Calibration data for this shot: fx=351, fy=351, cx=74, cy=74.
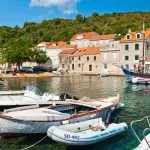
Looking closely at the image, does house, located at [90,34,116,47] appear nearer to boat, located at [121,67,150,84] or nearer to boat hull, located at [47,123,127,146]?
boat, located at [121,67,150,84]

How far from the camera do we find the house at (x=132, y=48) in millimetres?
80594

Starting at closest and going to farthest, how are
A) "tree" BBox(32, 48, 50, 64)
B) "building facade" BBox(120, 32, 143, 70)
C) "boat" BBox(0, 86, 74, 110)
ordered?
"boat" BBox(0, 86, 74, 110), "building facade" BBox(120, 32, 143, 70), "tree" BBox(32, 48, 50, 64)

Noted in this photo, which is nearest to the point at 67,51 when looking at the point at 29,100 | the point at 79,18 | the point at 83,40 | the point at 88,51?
the point at 88,51

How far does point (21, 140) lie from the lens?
64.0 ft

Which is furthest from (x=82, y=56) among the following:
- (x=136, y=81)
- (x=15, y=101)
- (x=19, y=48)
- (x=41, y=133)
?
(x=41, y=133)

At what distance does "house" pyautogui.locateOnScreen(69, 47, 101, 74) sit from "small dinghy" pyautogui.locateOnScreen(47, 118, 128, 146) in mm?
72288

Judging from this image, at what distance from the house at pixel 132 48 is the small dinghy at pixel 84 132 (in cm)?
6208

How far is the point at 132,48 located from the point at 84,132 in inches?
2576

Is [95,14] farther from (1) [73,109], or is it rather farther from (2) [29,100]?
(1) [73,109]

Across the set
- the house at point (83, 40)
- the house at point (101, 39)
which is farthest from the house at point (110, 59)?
the house at point (83, 40)

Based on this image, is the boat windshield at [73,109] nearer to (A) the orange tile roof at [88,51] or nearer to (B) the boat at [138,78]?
(B) the boat at [138,78]

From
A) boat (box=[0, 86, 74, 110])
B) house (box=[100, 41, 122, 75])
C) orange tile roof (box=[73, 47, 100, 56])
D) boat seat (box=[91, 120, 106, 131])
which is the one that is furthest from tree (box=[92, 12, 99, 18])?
boat seat (box=[91, 120, 106, 131])

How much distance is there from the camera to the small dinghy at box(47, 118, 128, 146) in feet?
57.1

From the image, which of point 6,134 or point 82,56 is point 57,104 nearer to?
point 6,134
